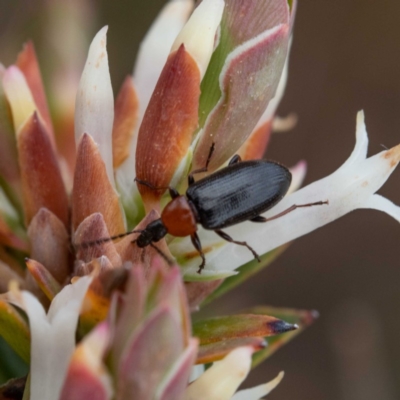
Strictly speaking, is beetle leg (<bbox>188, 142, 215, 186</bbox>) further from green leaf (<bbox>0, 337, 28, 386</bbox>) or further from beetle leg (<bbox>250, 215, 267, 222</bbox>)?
green leaf (<bbox>0, 337, 28, 386</bbox>)

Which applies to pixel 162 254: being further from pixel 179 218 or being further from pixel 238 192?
pixel 238 192

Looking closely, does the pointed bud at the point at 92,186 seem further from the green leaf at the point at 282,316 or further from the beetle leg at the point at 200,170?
the green leaf at the point at 282,316

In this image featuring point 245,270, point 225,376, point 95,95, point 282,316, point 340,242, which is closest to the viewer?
point 225,376

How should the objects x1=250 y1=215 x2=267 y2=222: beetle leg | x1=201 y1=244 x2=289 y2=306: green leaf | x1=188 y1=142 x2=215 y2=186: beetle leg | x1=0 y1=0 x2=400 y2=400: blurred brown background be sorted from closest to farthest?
x1=188 y1=142 x2=215 y2=186: beetle leg < x1=250 y1=215 x2=267 y2=222: beetle leg < x1=201 y1=244 x2=289 y2=306: green leaf < x1=0 y1=0 x2=400 y2=400: blurred brown background

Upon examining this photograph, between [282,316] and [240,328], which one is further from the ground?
[240,328]

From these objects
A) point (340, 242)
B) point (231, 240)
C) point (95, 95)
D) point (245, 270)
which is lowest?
point (340, 242)

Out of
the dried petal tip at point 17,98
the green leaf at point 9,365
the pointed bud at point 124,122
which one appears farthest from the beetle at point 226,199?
the green leaf at point 9,365

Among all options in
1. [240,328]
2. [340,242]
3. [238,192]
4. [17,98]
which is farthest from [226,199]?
[340,242]

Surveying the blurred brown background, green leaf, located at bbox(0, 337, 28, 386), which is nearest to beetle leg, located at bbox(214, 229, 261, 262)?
green leaf, located at bbox(0, 337, 28, 386)
